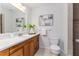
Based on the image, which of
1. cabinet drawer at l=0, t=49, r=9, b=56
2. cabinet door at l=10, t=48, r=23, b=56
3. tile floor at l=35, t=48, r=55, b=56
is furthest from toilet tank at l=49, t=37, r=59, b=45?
cabinet drawer at l=0, t=49, r=9, b=56

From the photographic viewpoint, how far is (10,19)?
7.00 ft

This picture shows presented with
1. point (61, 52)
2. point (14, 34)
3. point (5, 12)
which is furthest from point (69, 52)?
point (5, 12)

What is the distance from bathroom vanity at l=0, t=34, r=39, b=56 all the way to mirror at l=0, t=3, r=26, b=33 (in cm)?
25

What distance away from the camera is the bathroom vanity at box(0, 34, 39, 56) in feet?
5.16

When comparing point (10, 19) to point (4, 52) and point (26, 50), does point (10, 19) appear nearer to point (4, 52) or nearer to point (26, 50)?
point (26, 50)

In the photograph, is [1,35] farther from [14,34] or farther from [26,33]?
[26,33]

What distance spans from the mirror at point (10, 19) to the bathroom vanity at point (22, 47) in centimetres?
25

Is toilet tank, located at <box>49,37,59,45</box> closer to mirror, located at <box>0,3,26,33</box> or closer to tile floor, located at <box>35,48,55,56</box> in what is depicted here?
tile floor, located at <box>35,48,55,56</box>

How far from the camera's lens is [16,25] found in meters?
2.15

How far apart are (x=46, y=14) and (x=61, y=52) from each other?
82 cm

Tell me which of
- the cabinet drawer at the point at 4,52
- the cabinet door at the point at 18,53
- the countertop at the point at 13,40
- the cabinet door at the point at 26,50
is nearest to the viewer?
the cabinet drawer at the point at 4,52

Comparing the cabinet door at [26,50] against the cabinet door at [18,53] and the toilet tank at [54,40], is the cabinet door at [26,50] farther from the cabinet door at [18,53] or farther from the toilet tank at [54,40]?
the toilet tank at [54,40]

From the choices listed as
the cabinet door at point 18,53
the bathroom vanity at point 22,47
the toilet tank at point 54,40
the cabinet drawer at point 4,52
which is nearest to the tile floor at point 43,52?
the bathroom vanity at point 22,47

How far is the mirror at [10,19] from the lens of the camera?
2.11 meters
